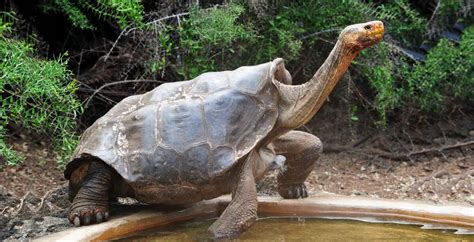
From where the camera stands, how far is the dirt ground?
4770 millimetres

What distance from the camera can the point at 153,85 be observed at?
21.9 ft

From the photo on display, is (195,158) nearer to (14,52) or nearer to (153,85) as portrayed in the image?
(14,52)

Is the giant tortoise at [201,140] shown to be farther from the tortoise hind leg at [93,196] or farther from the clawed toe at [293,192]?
the clawed toe at [293,192]

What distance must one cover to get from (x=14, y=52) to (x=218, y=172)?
1575mm

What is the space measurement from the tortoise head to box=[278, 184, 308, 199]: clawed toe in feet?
4.47

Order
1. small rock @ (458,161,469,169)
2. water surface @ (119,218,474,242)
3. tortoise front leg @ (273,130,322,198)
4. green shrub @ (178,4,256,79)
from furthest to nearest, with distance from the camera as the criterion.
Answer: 1. small rock @ (458,161,469,169)
2. green shrub @ (178,4,256,79)
3. tortoise front leg @ (273,130,322,198)
4. water surface @ (119,218,474,242)

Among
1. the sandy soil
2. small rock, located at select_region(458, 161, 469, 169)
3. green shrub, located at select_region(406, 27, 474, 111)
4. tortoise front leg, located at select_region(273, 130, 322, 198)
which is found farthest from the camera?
green shrub, located at select_region(406, 27, 474, 111)

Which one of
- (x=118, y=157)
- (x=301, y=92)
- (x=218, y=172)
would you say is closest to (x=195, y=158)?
(x=218, y=172)

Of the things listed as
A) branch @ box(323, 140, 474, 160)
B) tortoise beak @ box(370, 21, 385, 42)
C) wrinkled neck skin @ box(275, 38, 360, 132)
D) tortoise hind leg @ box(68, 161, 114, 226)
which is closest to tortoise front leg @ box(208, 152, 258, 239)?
wrinkled neck skin @ box(275, 38, 360, 132)

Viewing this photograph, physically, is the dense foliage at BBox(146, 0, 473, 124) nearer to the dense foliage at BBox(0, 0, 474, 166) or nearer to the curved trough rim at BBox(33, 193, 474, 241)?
the dense foliage at BBox(0, 0, 474, 166)

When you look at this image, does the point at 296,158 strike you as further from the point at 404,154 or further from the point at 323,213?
the point at 404,154

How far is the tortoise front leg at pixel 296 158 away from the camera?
4.96 meters

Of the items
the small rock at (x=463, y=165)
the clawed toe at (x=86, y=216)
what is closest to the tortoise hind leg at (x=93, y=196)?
Result: the clawed toe at (x=86, y=216)

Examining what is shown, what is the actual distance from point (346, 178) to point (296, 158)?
1.44 meters
